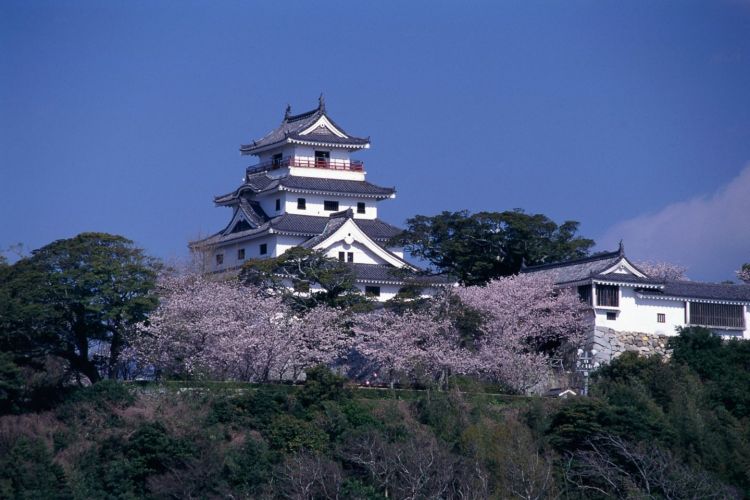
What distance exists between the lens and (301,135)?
50.0m

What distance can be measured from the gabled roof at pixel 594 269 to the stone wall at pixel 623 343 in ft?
5.23

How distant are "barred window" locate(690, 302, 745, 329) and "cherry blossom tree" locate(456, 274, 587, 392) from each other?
3.67m

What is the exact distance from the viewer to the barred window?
42.8 metres

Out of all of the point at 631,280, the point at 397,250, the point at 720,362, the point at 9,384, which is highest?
the point at 397,250

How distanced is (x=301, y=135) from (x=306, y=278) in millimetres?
10309

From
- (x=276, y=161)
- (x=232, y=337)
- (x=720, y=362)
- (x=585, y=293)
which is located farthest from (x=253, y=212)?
(x=720, y=362)

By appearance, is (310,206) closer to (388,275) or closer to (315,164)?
(315,164)

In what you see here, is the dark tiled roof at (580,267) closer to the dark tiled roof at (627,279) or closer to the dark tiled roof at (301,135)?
the dark tiled roof at (627,279)

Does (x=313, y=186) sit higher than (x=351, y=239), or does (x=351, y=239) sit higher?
(x=313, y=186)

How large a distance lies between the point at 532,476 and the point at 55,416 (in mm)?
11585

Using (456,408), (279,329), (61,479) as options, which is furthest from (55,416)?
(456,408)

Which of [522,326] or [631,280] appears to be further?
[631,280]

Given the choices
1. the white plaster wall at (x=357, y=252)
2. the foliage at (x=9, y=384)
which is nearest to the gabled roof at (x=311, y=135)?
Result: the white plaster wall at (x=357, y=252)

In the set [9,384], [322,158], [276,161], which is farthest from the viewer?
[276,161]
